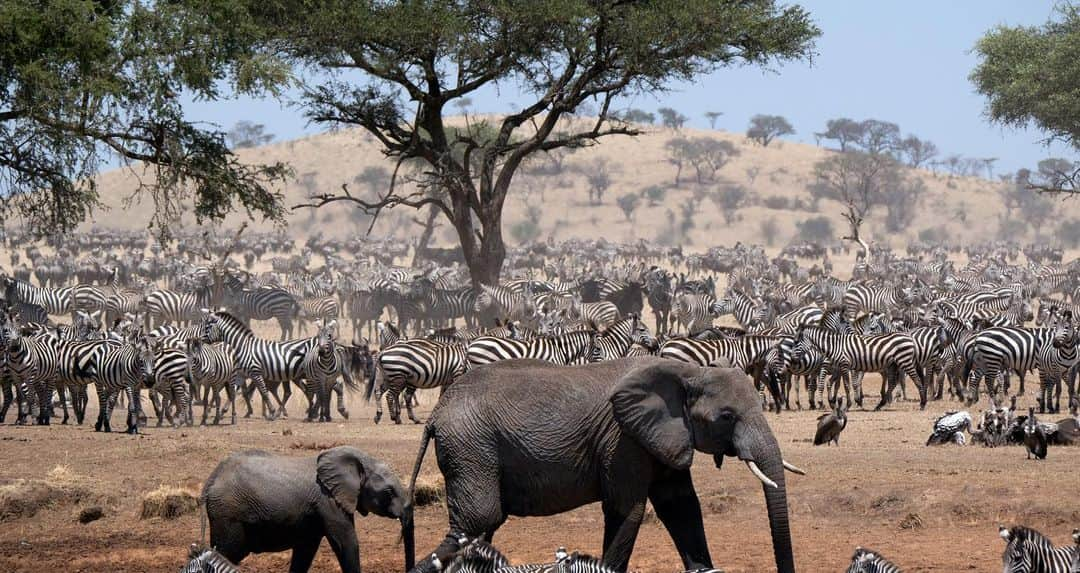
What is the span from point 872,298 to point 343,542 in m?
30.0

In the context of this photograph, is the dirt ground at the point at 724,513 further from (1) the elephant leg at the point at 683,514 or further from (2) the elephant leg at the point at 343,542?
(1) the elephant leg at the point at 683,514

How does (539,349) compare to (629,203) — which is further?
(629,203)

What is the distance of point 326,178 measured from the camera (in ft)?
357

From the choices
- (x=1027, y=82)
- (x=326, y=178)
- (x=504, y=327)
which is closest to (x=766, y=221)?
(x=326, y=178)

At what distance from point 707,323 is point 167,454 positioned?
2005 cm

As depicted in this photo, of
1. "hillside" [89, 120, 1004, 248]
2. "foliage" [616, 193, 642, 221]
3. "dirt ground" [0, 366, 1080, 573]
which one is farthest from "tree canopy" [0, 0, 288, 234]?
"foliage" [616, 193, 642, 221]

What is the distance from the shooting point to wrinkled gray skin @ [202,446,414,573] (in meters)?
8.84

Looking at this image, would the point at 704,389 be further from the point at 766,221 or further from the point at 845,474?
the point at 766,221

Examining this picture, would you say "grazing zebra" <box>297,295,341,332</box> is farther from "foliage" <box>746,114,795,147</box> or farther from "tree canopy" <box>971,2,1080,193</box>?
"foliage" <box>746,114,795,147</box>

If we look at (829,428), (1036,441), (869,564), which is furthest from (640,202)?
(869,564)

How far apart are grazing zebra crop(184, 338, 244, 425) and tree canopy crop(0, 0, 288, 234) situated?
4.21m

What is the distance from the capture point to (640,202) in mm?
101188

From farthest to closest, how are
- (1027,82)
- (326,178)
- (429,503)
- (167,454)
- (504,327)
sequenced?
1. (326,178)
2. (1027,82)
3. (504,327)
4. (167,454)
5. (429,503)

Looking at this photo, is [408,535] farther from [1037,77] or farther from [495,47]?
[1037,77]
